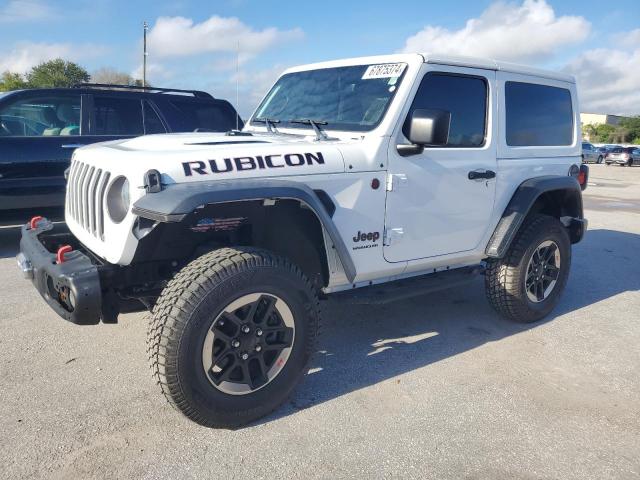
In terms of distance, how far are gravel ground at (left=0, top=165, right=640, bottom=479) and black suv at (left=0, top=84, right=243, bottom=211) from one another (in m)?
1.74

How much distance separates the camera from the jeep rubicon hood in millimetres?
2648

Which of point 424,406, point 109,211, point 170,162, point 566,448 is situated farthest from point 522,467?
point 109,211

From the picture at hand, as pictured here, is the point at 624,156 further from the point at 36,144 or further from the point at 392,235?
the point at 392,235

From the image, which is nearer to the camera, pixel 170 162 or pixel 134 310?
pixel 170 162

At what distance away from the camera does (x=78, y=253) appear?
9.46 feet

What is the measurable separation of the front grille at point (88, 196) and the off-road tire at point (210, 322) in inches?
25.0

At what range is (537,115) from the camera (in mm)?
4336

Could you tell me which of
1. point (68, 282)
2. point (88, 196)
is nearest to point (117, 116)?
point (88, 196)

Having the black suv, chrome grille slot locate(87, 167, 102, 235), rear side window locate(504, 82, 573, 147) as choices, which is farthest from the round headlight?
the black suv

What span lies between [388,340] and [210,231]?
1.66 m

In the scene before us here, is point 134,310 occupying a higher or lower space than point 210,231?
lower

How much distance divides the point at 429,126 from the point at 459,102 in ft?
2.73

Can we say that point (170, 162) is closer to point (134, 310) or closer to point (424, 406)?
point (134, 310)

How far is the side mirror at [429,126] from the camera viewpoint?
3107 millimetres
